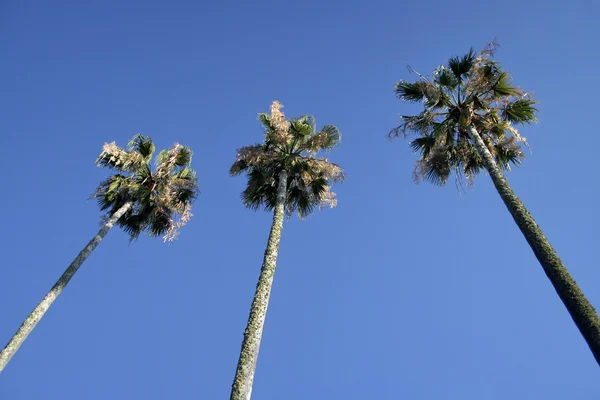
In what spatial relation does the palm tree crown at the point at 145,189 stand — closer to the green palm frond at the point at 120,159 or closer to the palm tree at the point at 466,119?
the green palm frond at the point at 120,159

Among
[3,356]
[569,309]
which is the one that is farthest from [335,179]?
[3,356]

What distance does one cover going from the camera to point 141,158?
695 inches

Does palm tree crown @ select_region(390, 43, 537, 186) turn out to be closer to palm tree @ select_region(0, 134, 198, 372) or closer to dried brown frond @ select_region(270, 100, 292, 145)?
dried brown frond @ select_region(270, 100, 292, 145)

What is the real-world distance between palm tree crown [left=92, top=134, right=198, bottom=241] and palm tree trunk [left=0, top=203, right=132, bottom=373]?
2.02 metres

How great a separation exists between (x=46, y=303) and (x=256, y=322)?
277 inches

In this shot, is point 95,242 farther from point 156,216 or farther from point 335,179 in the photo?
point 335,179

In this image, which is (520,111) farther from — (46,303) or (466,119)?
(46,303)

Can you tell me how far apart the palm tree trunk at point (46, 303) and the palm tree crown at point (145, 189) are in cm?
202

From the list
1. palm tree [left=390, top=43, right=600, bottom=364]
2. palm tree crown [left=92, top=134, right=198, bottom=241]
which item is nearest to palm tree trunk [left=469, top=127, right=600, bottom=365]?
palm tree [left=390, top=43, right=600, bottom=364]

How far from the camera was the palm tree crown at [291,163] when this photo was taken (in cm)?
1548

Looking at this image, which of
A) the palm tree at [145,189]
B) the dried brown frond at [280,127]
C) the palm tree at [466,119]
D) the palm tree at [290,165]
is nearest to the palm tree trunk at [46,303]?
the palm tree at [145,189]

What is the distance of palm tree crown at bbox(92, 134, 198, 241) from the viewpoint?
1734 centimetres

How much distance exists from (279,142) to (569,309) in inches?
412

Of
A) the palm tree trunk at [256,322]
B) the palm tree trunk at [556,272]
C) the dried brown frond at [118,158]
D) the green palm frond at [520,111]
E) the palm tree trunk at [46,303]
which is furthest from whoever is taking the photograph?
the dried brown frond at [118,158]
